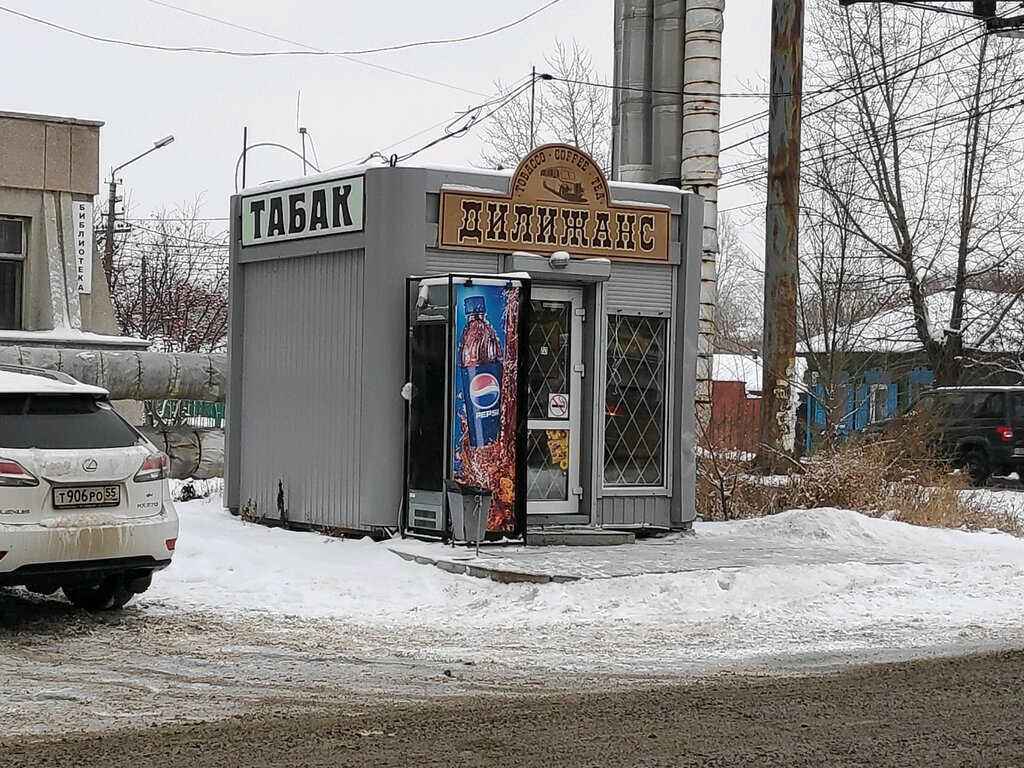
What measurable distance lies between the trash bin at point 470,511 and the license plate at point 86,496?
11.4ft

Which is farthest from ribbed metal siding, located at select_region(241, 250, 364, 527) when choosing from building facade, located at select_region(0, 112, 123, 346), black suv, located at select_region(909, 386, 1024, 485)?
black suv, located at select_region(909, 386, 1024, 485)

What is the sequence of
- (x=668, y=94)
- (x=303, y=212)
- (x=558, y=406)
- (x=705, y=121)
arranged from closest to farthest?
(x=558, y=406)
(x=303, y=212)
(x=705, y=121)
(x=668, y=94)

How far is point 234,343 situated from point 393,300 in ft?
8.32

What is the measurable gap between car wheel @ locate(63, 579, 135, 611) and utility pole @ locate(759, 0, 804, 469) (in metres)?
8.78

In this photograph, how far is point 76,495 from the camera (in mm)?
9602

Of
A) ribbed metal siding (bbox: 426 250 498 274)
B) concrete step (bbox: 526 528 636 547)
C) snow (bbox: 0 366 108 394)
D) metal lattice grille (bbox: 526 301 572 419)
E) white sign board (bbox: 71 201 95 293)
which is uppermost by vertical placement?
white sign board (bbox: 71 201 95 293)

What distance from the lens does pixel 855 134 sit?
33594mm

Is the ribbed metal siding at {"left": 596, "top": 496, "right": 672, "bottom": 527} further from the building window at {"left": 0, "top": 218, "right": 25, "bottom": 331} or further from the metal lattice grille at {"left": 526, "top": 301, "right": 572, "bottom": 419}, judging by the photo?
the building window at {"left": 0, "top": 218, "right": 25, "bottom": 331}

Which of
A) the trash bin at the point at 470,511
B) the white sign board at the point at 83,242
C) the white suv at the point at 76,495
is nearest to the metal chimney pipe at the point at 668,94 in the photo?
the trash bin at the point at 470,511

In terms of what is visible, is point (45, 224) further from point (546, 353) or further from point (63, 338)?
point (546, 353)

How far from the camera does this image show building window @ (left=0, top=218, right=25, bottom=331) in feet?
82.3

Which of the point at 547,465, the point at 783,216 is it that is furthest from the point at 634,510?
the point at 783,216

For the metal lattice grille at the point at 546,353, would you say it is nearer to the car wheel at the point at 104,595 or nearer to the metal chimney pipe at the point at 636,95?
the metal chimney pipe at the point at 636,95

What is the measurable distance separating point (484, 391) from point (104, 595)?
3.88 metres
